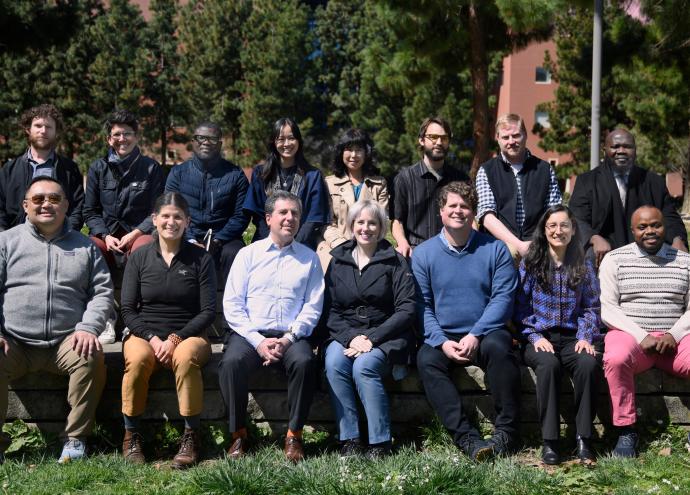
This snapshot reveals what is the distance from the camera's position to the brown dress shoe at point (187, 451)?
14.5 ft

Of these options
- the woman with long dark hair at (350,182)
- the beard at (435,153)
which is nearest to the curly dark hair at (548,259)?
the beard at (435,153)

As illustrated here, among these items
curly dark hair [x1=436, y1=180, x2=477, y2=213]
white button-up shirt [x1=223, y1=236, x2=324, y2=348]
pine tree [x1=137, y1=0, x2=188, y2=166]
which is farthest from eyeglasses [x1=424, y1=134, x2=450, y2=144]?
pine tree [x1=137, y1=0, x2=188, y2=166]

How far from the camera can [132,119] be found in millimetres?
5898

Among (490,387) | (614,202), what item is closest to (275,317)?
(490,387)

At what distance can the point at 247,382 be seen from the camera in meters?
4.56

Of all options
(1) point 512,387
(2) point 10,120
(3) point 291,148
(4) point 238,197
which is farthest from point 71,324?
(2) point 10,120

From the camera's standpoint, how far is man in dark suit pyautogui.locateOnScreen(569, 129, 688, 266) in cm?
573

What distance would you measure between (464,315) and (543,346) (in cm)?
54

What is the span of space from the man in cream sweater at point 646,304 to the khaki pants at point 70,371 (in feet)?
10.6

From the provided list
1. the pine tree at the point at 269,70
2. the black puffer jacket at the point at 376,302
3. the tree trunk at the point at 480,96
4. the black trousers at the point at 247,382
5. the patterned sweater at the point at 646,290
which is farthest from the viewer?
the pine tree at the point at 269,70

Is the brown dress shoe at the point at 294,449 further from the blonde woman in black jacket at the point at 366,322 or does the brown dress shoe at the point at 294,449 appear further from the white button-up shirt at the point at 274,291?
the white button-up shirt at the point at 274,291

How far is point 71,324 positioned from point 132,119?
197cm

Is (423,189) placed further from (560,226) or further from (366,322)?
(366,322)

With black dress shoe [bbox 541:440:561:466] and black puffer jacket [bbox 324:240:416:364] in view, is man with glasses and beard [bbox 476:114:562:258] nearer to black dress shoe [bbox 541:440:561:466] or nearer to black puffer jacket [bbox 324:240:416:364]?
black puffer jacket [bbox 324:240:416:364]
